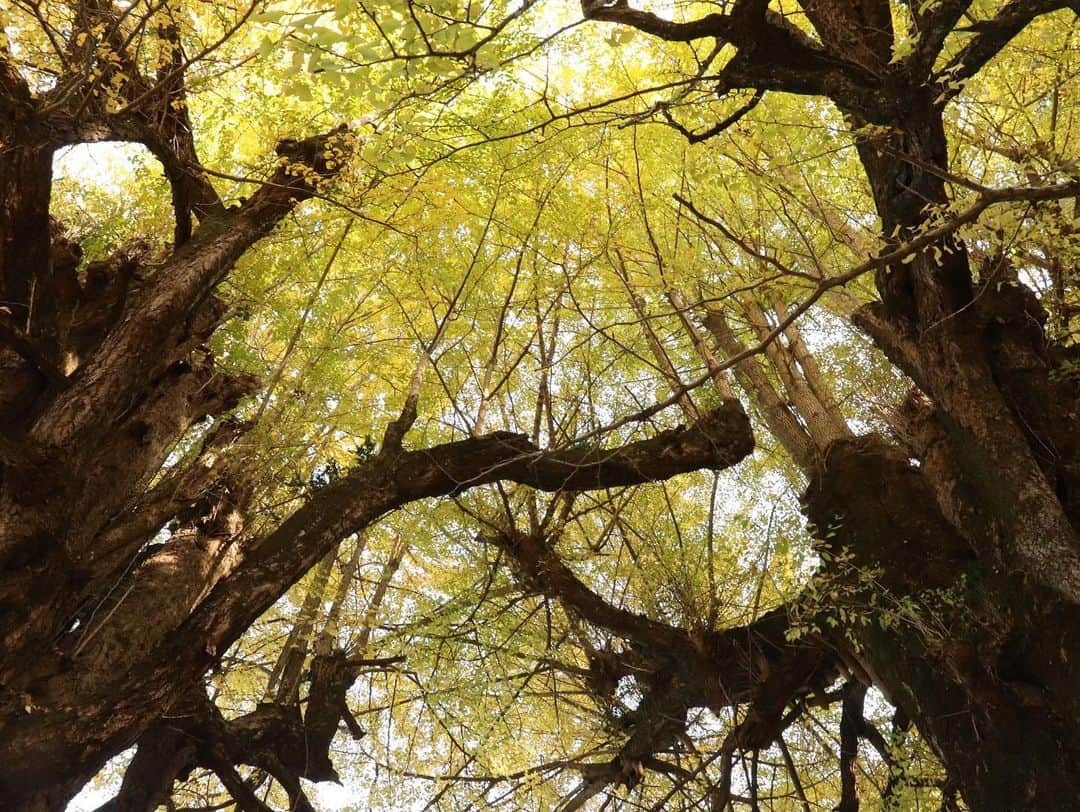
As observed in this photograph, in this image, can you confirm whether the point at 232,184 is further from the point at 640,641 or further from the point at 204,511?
the point at 640,641

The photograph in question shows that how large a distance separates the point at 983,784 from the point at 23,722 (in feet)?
14.0

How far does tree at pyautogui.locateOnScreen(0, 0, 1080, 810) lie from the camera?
3.34m

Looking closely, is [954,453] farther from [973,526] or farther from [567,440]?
[567,440]

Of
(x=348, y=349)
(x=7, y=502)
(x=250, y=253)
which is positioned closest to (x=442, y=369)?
(x=348, y=349)

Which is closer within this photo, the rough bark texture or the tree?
the rough bark texture

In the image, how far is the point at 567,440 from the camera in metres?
4.57

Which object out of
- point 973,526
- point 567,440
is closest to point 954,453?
point 973,526

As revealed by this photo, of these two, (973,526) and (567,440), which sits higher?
(567,440)

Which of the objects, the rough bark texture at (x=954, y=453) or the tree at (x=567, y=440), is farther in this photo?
the tree at (x=567, y=440)

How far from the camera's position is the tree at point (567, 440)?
334 centimetres

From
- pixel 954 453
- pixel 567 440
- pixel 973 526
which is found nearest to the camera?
pixel 973 526

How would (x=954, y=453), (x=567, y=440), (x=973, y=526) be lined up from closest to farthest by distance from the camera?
(x=973, y=526)
(x=954, y=453)
(x=567, y=440)

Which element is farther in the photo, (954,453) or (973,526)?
(954,453)

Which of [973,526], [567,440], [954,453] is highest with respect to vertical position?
Answer: [567,440]
